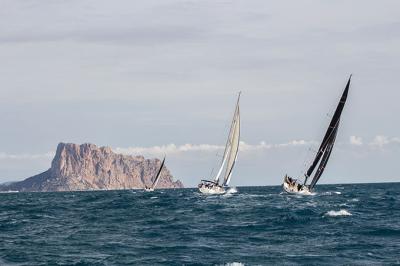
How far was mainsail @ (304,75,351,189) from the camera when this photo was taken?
116 meters

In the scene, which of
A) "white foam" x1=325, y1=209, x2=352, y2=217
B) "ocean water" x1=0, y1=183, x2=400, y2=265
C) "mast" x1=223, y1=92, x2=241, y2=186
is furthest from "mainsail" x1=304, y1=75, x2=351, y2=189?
"white foam" x1=325, y1=209, x2=352, y2=217

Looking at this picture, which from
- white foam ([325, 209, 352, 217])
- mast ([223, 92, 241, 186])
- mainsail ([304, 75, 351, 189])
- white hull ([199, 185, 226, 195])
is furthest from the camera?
mast ([223, 92, 241, 186])

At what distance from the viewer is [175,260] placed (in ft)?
142

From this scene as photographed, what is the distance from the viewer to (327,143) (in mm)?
118750

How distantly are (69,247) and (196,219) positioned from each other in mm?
21501

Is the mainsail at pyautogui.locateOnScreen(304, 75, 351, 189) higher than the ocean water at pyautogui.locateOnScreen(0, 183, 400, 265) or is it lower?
higher

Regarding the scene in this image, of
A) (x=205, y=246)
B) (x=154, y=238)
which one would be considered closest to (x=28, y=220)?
(x=154, y=238)

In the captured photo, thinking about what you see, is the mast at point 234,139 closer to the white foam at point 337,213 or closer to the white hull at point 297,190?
the white hull at point 297,190

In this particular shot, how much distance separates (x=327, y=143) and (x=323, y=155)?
2.40 meters

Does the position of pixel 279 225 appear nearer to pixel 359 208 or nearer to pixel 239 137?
pixel 359 208

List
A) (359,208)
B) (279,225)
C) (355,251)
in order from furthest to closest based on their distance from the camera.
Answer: (359,208)
(279,225)
(355,251)

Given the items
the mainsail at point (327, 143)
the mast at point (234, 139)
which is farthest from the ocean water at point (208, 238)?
the mast at point (234, 139)

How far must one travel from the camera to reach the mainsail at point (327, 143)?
116 meters

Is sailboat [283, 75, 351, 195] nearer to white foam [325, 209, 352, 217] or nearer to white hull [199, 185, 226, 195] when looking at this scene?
white hull [199, 185, 226, 195]
